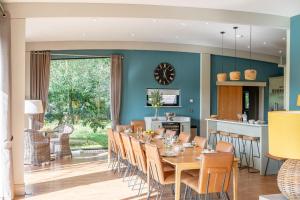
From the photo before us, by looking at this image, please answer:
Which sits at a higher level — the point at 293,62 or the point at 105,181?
the point at 293,62

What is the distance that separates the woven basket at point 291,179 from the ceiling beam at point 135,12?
15.4ft

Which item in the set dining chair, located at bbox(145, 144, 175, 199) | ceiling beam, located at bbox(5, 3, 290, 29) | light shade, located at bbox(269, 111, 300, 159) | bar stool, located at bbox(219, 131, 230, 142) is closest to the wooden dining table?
dining chair, located at bbox(145, 144, 175, 199)

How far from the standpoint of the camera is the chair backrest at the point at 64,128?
31.2ft

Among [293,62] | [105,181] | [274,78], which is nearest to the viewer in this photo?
[105,181]

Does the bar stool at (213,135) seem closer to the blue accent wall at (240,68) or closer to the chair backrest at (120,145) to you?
the blue accent wall at (240,68)

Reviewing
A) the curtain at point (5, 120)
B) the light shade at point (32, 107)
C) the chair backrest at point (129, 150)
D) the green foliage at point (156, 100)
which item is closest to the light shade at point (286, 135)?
the chair backrest at point (129, 150)

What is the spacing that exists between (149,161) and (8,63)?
8.71ft

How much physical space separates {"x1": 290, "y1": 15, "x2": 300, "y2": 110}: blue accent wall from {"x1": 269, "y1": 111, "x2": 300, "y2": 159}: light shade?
542 centimetres

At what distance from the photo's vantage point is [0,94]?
520cm

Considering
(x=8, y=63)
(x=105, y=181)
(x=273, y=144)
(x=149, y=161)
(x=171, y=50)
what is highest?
(x=171, y=50)

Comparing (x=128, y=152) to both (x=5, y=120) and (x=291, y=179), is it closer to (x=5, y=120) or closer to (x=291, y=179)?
(x=5, y=120)

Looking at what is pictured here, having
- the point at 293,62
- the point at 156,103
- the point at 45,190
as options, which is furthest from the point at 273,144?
the point at 156,103

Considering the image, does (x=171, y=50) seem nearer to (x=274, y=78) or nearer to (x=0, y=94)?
(x=274, y=78)

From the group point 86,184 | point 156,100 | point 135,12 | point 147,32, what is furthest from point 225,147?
point 156,100
